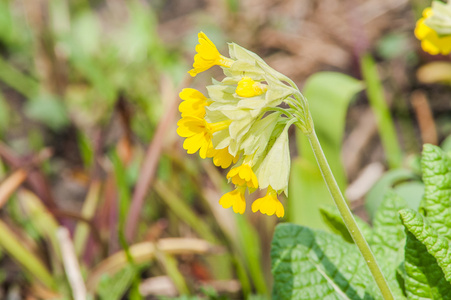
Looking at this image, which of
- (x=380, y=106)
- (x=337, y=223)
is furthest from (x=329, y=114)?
(x=337, y=223)

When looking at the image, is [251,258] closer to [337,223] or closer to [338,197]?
[337,223]

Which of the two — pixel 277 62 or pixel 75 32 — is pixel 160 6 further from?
pixel 277 62

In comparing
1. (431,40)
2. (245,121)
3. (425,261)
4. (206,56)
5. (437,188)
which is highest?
(431,40)

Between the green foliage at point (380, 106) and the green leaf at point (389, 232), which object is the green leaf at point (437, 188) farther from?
the green foliage at point (380, 106)

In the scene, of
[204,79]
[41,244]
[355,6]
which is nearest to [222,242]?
[41,244]

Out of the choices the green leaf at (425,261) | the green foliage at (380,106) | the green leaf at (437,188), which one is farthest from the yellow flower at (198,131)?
the green foliage at (380,106)
